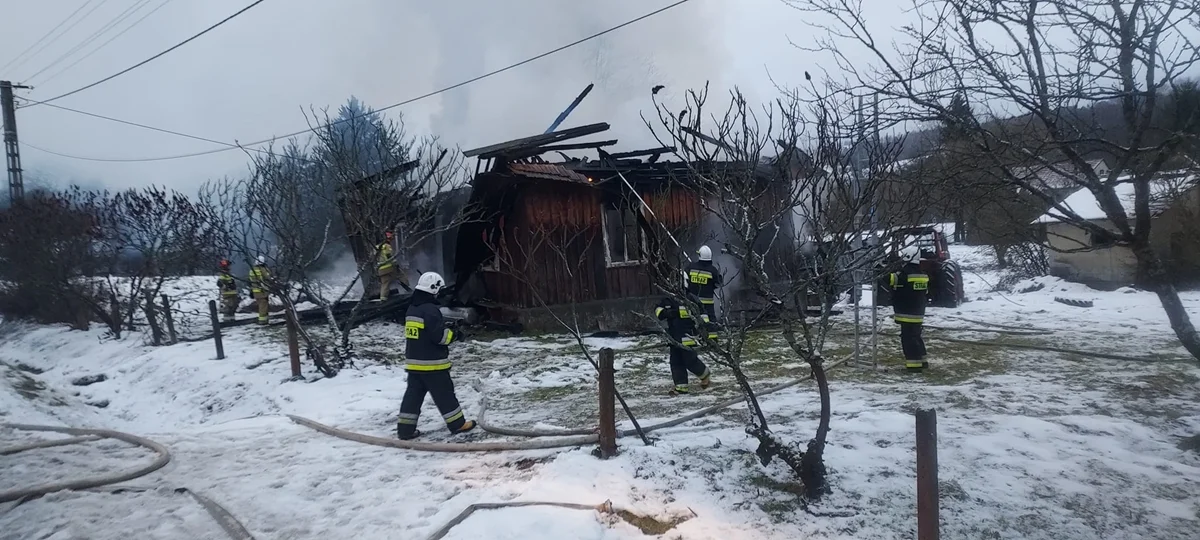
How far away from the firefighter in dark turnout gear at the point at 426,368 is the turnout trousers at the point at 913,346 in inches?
203

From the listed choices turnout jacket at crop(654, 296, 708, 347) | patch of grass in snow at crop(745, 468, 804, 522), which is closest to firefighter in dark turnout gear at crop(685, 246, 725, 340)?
turnout jacket at crop(654, 296, 708, 347)

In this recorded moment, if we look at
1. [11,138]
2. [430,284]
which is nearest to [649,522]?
[430,284]

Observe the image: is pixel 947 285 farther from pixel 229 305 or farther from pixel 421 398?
pixel 229 305

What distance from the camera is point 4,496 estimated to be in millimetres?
4367

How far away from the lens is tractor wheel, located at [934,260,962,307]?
14.4 meters

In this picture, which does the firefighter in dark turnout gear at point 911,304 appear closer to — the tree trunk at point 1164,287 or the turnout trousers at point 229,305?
the tree trunk at point 1164,287

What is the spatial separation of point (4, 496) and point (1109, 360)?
1069 centimetres

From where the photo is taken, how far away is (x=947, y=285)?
1441 cm

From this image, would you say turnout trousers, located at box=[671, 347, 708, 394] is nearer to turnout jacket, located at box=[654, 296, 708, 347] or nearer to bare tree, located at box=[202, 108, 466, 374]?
turnout jacket, located at box=[654, 296, 708, 347]

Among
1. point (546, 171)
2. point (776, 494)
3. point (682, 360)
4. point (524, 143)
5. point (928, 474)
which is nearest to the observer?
point (928, 474)

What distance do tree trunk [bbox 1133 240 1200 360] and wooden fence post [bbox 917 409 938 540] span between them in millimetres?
2923

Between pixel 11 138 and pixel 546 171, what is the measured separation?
54.4ft

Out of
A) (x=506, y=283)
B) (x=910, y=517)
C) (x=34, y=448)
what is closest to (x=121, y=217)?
(x=506, y=283)

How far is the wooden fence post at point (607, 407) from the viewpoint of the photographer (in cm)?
482
